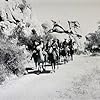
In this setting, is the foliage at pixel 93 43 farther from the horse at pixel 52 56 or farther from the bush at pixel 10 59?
the bush at pixel 10 59

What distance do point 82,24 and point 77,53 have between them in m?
2.83

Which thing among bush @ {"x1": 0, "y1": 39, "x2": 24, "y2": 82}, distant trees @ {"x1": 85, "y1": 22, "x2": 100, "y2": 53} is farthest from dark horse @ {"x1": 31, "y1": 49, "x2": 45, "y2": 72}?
distant trees @ {"x1": 85, "y1": 22, "x2": 100, "y2": 53}

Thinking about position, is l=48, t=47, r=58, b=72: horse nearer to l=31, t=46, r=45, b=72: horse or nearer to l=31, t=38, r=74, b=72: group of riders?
l=31, t=38, r=74, b=72: group of riders

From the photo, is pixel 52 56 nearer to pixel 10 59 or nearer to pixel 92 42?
Answer: pixel 92 42

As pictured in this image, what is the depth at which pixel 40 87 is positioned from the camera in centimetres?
819

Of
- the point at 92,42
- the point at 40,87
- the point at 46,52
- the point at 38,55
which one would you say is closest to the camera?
the point at 40,87

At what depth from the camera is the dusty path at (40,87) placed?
7609mm

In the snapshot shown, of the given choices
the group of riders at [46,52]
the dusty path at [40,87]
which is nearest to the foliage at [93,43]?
the group of riders at [46,52]

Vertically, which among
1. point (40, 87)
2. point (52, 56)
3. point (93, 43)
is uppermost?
point (93, 43)

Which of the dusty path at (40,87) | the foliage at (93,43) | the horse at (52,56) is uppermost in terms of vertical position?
the foliage at (93,43)

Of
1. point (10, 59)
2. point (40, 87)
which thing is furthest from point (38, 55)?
point (40, 87)

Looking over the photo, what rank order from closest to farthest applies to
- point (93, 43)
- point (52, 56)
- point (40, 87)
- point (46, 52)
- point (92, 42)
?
point (40, 87), point (46, 52), point (52, 56), point (92, 42), point (93, 43)

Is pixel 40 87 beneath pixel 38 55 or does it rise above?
beneath

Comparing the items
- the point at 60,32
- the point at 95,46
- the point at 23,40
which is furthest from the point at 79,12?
the point at 95,46
